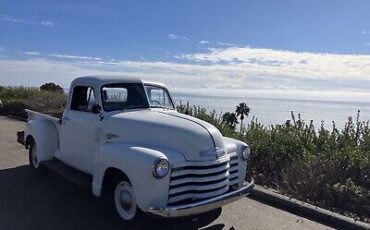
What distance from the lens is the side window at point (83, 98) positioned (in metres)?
6.66

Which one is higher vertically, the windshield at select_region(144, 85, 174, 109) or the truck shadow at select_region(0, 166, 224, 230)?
the windshield at select_region(144, 85, 174, 109)

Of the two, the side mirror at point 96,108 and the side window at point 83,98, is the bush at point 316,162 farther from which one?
the side mirror at point 96,108

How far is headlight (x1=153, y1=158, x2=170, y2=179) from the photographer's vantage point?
4801 millimetres

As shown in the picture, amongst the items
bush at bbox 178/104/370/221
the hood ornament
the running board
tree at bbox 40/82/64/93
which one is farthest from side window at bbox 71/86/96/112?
tree at bbox 40/82/64/93

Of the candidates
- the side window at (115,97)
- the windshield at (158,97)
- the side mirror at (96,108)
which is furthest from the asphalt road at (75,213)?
the windshield at (158,97)

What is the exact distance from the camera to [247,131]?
34.2ft

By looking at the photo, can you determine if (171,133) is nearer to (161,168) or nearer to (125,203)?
(161,168)

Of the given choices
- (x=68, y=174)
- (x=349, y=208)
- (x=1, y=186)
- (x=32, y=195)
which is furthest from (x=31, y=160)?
(x=349, y=208)

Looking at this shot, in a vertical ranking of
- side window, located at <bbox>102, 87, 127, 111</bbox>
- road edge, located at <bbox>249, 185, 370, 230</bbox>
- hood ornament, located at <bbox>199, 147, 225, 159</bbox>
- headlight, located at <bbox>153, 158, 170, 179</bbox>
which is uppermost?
side window, located at <bbox>102, 87, 127, 111</bbox>

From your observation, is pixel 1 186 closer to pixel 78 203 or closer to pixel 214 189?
pixel 78 203

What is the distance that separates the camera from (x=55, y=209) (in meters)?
6.20

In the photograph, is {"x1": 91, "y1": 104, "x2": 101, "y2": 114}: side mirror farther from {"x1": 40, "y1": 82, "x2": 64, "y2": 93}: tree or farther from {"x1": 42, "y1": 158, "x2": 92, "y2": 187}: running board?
{"x1": 40, "y1": 82, "x2": 64, "y2": 93}: tree

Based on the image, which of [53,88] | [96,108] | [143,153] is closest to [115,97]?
[96,108]

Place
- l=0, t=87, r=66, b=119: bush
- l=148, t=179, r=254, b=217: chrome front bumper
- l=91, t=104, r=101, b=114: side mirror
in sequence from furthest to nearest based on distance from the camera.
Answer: l=0, t=87, r=66, b=119: bush, l=91, t=104, r=101, b=114: side mirror, l=148, t=179, r=254, b=217: chrome front bumper
